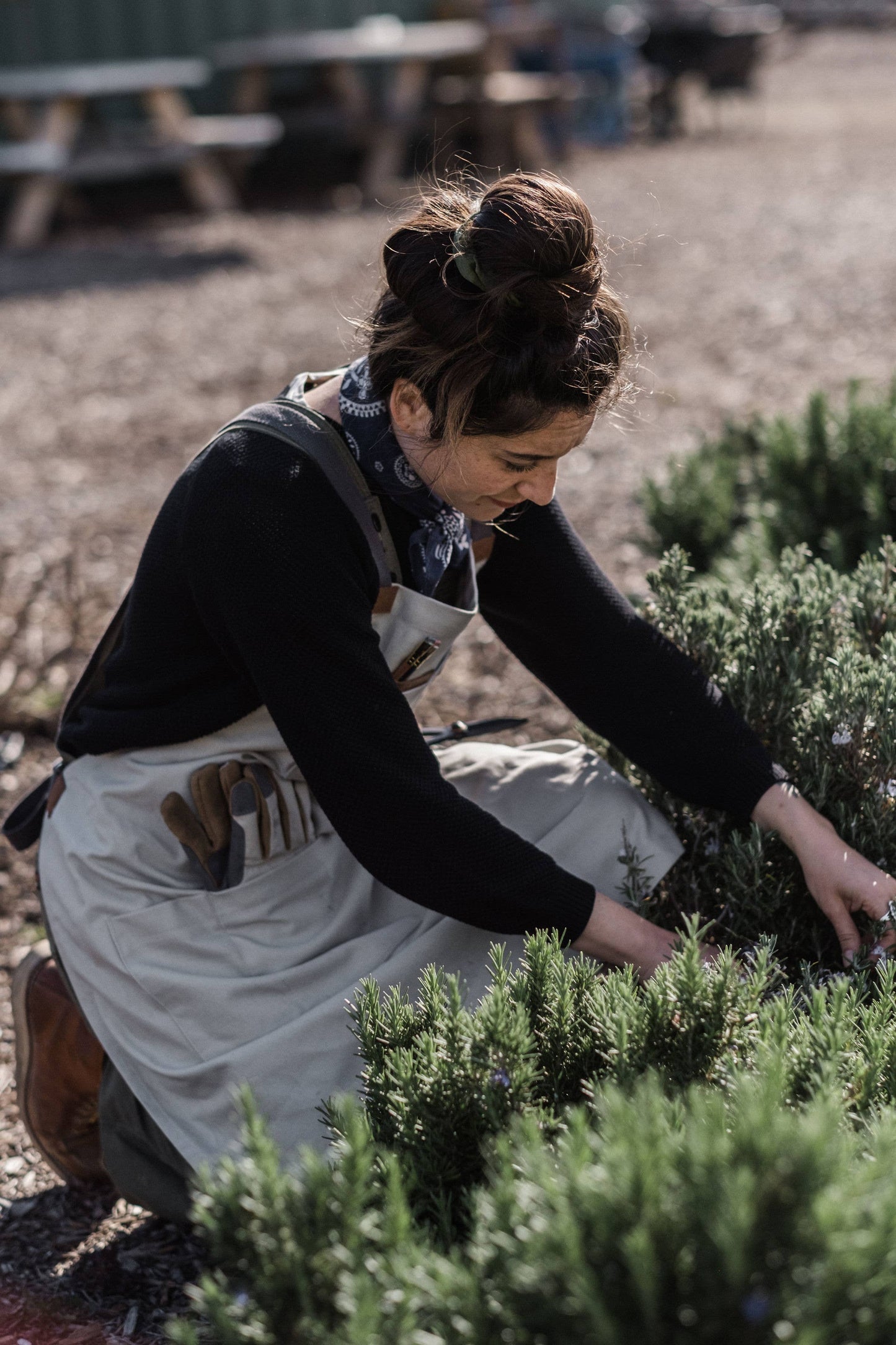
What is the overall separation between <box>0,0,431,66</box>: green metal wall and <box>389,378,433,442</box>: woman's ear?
1075cm

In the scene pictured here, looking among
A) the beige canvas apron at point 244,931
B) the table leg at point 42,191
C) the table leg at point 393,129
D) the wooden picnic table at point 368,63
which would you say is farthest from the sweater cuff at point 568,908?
the table leg at point 393,129

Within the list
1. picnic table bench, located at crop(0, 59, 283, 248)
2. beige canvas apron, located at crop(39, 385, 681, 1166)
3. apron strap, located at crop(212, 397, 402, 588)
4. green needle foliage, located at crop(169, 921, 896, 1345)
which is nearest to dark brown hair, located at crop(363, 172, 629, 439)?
apron strap, located at crop(212, 397, 402, 588)

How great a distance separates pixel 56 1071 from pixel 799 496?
2.23 metres

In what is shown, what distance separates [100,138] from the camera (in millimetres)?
10750

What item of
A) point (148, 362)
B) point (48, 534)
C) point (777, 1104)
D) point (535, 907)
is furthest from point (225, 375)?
point (777, 1104)

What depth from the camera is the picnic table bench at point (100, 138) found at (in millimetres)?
9734

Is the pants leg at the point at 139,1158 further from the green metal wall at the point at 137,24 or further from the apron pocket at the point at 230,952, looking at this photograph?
the green metal wall at the point at 137,24

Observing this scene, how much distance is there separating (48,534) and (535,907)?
12.0 ft

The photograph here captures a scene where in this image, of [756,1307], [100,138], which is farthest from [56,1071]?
[100,138]

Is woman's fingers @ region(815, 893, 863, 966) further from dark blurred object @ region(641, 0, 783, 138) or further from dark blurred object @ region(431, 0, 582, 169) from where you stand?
dark blurred object @ region(641, 0, 783, 138)

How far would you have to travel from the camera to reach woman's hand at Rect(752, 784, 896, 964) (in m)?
1.94

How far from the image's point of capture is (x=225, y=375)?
6777 millimetres

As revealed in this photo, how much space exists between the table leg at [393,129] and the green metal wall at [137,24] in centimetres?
151

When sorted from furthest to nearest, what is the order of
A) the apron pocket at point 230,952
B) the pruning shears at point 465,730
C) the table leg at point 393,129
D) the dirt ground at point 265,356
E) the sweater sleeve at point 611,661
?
the table leg at point 393,129 < the pruning shears at point 465,730 < the dirt ground at point 265,356 < the sweater sleeve at point 611,661 < the apron pocket at point 230,952
